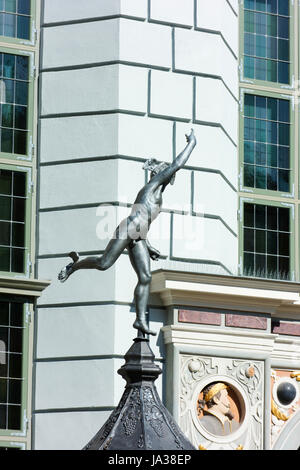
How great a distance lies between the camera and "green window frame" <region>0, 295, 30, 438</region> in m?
16.7

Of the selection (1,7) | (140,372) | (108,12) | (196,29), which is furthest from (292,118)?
(140,372)

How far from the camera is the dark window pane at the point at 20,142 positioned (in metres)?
17.6

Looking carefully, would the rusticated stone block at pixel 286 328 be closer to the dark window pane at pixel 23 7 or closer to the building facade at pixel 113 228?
the building facade at pixel 113 228

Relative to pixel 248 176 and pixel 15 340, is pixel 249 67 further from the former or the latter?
pixel 15 340

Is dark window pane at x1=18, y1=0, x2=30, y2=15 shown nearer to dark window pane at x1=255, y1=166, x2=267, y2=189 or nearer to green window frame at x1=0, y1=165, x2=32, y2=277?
green window frame at x1=0, y1=165, x2=32, y2=277

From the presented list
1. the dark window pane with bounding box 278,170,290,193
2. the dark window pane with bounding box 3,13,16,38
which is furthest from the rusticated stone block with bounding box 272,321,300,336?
the dark window pane with bounding box 3,13,16,38

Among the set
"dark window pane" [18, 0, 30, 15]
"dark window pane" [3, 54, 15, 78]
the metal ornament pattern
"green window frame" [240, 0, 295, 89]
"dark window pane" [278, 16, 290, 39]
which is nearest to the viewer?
the metal ornament pattern

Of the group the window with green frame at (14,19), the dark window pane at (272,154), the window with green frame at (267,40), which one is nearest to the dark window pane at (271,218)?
the dark window pane at (272,154)

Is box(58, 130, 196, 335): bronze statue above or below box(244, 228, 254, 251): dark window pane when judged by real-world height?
below

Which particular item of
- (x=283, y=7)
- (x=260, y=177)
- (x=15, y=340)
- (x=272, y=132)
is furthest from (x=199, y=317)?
(x=283, y=7)

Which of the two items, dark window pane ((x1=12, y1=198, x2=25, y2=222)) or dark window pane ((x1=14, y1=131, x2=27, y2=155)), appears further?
dark window pane ((x1=14, y1=131, x2=27, y2=155))

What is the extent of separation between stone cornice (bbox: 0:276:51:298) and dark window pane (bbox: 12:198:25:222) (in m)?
0.86

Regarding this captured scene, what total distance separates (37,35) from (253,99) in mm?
3310
